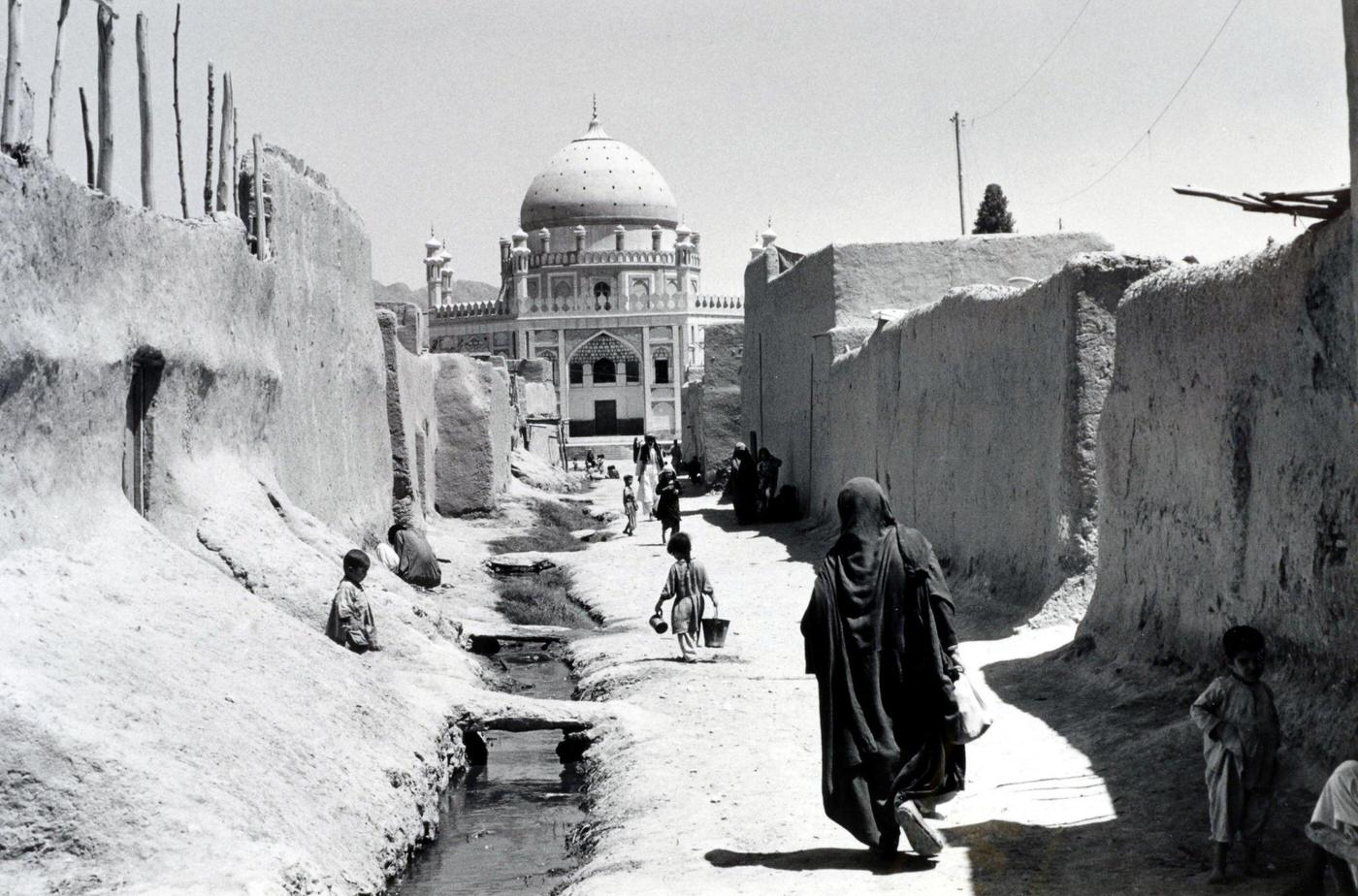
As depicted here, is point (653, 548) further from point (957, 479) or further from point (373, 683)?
point (373, 683)

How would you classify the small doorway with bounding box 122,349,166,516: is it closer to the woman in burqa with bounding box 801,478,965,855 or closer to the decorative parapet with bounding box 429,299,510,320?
the woman in burqa with bounding box 801,478,965,855

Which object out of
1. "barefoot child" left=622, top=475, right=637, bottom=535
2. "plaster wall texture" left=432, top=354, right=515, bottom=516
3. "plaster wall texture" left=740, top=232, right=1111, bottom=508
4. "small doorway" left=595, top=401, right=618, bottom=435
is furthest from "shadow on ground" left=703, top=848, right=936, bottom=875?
"small doorway" left=595, top=401, right=618, bottom=435

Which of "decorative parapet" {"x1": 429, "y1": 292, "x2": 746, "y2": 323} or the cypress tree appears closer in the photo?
the cypress tree

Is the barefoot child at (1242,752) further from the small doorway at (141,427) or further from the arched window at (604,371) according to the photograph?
the arched window at (604,371)

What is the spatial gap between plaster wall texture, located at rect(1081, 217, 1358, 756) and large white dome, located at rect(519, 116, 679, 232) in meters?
67.8

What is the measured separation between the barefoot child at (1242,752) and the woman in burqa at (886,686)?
78 centimetres

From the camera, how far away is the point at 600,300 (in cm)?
7275

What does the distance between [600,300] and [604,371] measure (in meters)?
2.92

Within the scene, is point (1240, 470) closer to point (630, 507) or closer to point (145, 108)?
point (145, 108)

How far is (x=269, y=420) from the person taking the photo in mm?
11133

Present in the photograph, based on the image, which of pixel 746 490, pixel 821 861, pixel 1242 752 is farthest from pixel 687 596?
pixel 746 490

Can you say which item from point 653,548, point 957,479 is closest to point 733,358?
point 653,548

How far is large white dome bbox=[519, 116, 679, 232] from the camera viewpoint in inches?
2977

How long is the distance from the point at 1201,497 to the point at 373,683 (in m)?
3.68
